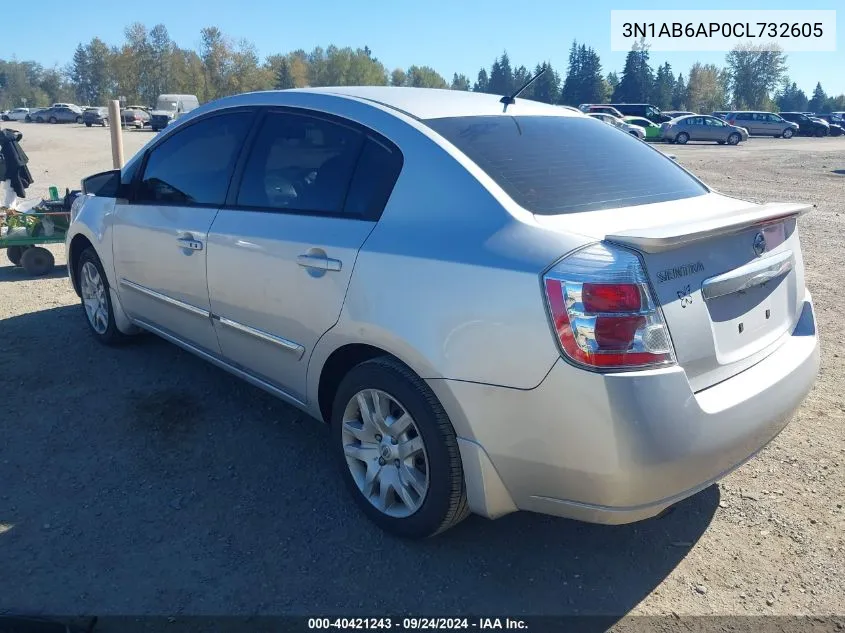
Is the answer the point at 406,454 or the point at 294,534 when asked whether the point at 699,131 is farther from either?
the point at 294,534

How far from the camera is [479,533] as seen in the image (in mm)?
3100

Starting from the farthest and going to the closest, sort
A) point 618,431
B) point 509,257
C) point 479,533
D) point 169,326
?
point 169,326
point 479,533
point 509,257
point 618,431

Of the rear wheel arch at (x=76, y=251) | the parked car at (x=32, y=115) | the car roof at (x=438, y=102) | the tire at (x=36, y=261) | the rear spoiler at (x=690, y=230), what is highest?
the parked car at (x=32, y=115)

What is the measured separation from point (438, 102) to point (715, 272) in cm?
155

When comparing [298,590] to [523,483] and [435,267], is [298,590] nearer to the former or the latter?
[523,483]

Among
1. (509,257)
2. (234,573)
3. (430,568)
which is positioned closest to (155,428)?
(234,573)

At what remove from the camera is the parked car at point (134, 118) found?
52.0 meters

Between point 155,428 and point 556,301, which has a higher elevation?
point 556,301

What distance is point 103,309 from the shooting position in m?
5.20

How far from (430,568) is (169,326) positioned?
2.41 metres

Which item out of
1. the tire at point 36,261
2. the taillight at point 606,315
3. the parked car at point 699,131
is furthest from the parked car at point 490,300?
the parked car at point 699,131

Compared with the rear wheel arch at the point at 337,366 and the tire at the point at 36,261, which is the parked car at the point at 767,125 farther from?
the rear wheel arch at the point at 337,366

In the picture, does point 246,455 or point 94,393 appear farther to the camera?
point 94,393

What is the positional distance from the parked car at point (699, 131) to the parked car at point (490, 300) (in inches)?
1547
